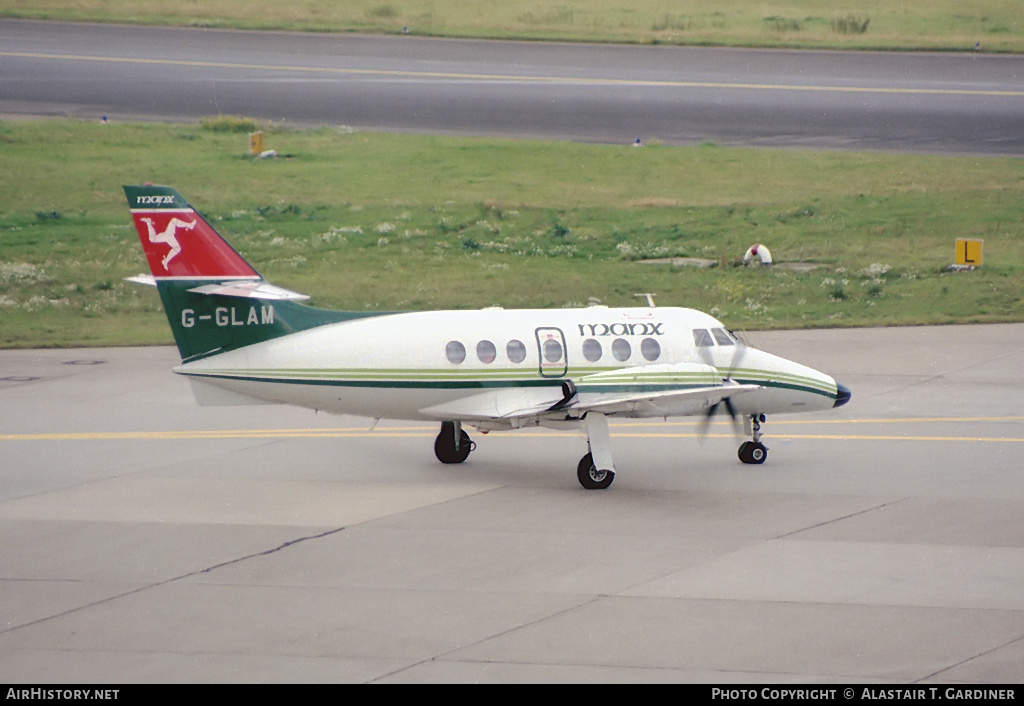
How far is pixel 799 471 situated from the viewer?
2394 cm

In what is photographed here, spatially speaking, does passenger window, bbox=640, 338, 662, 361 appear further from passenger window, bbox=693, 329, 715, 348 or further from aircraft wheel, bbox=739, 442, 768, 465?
aircraft wheel, bbox=739, 442, 768, 465

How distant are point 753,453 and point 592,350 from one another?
367 cm

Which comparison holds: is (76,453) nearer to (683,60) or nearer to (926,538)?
(926,538)

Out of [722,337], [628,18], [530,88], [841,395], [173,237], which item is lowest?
[841,395]

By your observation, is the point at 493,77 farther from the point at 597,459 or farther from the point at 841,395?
the point at 597,459

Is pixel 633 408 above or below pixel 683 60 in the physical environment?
below

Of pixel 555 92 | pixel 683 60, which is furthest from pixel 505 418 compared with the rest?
pixel 683 60

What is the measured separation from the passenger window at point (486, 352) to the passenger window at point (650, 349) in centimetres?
262

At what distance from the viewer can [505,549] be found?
1925 cm

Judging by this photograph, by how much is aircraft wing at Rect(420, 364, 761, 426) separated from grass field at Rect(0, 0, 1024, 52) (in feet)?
152

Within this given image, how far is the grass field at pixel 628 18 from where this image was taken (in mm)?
66500

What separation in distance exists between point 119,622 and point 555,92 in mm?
45444

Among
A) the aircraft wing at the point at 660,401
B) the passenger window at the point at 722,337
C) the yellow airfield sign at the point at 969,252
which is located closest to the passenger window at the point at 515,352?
the aircraft wing at the point at 660,401

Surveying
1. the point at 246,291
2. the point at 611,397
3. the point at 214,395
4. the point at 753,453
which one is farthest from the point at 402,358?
the point at 753,453
